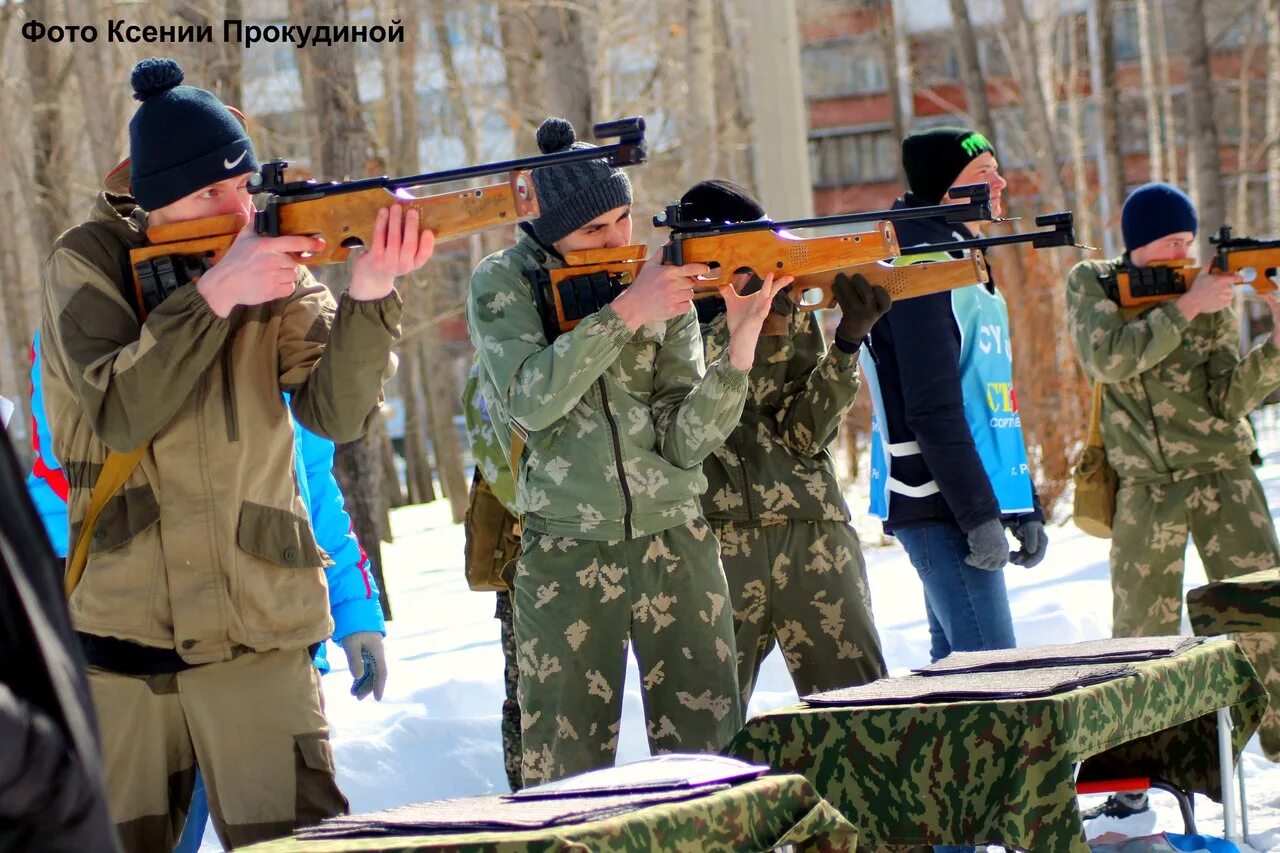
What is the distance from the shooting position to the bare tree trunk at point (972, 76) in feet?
66.2

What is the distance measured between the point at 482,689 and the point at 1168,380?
10.3ft

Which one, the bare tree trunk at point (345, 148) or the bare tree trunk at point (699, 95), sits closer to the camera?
the bare tree trunk at point (345, 148)

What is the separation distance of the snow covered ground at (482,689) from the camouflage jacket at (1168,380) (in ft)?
3.80

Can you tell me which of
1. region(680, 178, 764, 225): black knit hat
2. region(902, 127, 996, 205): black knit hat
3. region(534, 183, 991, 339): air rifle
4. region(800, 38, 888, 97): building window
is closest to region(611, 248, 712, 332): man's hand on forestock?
region(534, 183, 991, 339): air rifle

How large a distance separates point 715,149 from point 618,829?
606 inches

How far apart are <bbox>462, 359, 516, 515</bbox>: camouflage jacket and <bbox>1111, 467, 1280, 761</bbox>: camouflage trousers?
2.62 metres

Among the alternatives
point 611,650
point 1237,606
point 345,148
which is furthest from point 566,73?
point 611,650

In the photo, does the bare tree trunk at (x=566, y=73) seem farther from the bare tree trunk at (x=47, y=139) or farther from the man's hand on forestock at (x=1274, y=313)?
the man's hand on forestock at (x=1274, y=313)

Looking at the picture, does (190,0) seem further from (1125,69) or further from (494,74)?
(1125,69)

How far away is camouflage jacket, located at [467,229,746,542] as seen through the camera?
3.93 meters

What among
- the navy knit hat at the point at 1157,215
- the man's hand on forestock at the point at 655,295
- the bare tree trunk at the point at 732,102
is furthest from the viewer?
the bare tree trunk at the point at 732,102

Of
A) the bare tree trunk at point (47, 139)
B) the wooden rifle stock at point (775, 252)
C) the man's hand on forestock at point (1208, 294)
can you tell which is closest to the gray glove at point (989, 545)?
the wooden rifle stock at point (775, 252)

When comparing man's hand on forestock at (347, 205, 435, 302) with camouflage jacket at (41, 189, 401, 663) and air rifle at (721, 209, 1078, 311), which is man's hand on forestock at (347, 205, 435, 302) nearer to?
camouflage jacket at (41, 189, 401, 663)

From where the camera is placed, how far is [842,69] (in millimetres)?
52250
